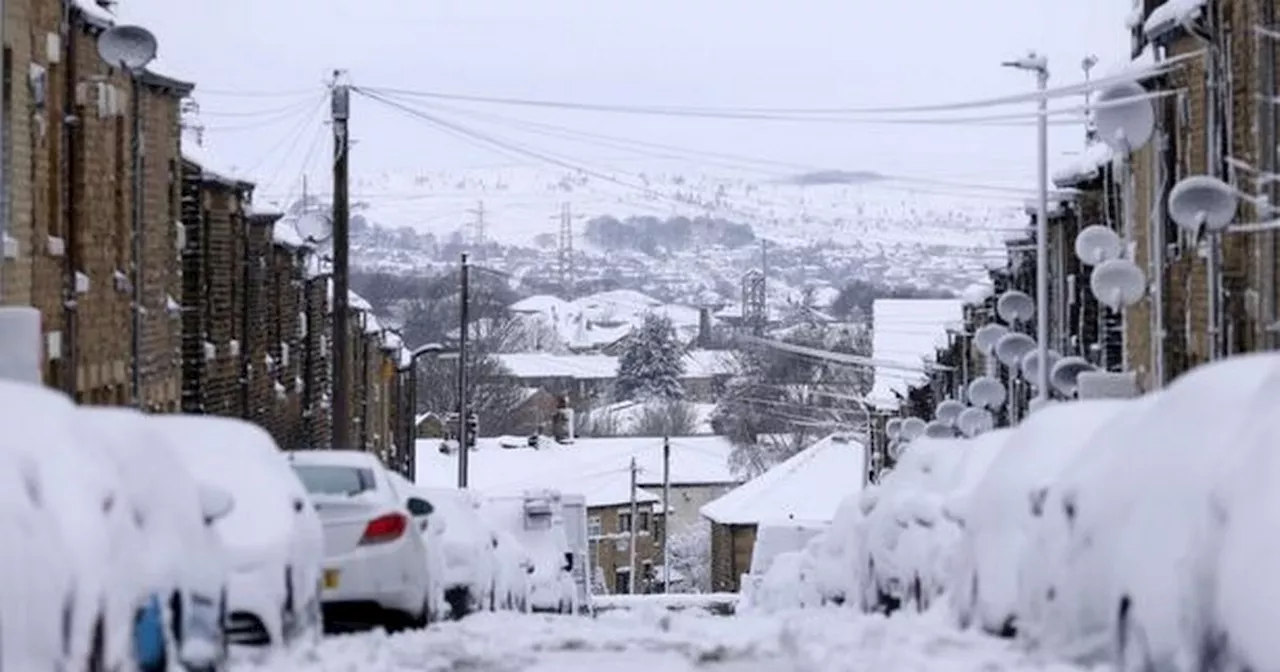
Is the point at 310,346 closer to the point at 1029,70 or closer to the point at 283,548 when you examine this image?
the point at 1029,70

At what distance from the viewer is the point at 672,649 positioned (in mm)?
18641

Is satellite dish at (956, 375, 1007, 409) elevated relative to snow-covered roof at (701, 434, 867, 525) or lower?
elevated

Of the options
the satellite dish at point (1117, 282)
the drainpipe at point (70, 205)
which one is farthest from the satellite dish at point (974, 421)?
the drainpipe at point (70, 205)

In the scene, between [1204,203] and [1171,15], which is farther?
[1171,15]

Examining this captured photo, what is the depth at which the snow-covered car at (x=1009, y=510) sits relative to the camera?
15984 millimetres

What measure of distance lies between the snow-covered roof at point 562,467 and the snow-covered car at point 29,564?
76.6 metres

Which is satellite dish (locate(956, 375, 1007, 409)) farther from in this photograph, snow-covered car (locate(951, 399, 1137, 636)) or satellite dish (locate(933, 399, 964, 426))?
snow-covered car (locate(951, 399, 1137, 636))

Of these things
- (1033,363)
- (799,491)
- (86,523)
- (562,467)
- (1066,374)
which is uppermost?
(1033,363)

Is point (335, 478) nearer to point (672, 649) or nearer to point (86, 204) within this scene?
point (672, 649)

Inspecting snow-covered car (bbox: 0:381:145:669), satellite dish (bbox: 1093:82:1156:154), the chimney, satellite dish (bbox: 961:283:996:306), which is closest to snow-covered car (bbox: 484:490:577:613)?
satellite dish (bbox: 961:283:996:306)

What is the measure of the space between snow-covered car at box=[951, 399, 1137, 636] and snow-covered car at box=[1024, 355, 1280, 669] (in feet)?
4.74

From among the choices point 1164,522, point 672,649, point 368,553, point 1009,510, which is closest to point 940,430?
point 368,553

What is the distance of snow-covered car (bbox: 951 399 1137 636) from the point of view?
15984mm

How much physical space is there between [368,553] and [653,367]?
119 metres
